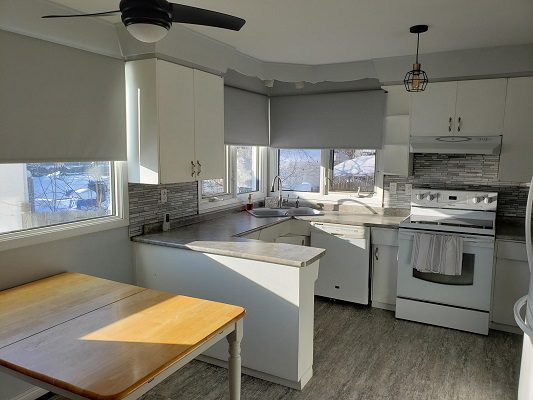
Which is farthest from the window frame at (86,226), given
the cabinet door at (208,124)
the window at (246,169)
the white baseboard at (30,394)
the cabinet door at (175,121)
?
the window at (246,169)

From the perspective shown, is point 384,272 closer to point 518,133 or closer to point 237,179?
point 518,133

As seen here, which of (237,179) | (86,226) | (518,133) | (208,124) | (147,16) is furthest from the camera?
(237,179)

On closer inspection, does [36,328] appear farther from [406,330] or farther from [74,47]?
[406,330]

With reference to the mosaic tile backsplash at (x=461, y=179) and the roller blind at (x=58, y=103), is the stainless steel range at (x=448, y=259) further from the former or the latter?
the roller blind at (x=58, y=103)

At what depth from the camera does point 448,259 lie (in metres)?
3.43

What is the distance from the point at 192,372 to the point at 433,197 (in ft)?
8.05

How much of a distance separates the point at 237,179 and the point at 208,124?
1.24 m

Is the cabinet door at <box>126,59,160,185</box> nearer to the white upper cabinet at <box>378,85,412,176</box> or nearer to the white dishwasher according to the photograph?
the white dishwasher

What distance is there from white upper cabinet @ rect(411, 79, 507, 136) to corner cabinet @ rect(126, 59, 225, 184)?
1.91 m

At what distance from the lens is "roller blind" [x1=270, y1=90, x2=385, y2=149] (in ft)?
14.1

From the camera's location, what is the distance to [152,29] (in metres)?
1.50

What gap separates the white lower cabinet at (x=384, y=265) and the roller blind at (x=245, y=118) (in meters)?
1.61

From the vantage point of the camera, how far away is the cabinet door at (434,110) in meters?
3.67

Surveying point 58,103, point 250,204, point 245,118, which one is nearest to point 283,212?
point 250,204
